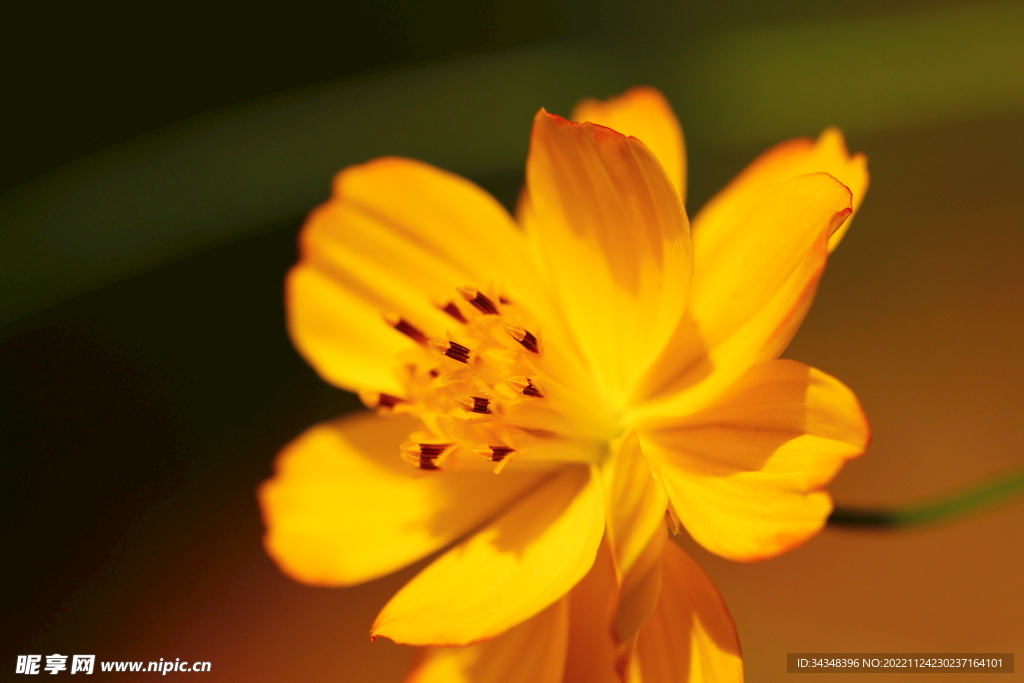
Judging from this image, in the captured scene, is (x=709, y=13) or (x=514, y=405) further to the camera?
(x=709, y=13)

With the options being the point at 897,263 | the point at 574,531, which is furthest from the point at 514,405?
the point at 897,263

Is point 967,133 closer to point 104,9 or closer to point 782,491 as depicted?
point 782,491

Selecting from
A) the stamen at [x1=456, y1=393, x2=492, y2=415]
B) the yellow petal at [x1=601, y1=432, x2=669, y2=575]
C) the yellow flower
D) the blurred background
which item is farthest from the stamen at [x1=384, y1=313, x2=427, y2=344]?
the blurred background

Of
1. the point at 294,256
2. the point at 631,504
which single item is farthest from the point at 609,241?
the point at 294,256

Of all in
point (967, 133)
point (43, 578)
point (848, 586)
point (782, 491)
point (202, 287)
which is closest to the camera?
point (782, 491)

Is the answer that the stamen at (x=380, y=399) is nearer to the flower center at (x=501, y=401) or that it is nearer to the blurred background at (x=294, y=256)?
the flower center at (x=501, y=401)

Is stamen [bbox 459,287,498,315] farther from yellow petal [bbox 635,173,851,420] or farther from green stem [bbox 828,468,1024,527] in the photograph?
green stem [bbox 828,468,1024,527]

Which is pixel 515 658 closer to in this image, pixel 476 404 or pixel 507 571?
pixel 507 571
